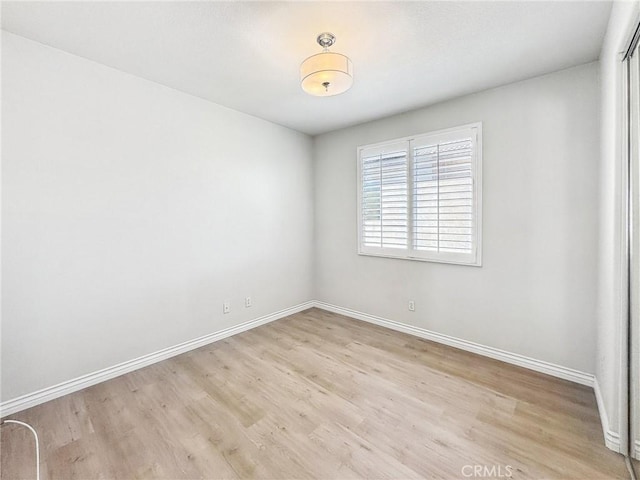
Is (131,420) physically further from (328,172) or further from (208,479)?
(328,172)

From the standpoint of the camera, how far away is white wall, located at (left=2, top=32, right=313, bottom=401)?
2.04m

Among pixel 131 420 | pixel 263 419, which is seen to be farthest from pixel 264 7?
pixel 131 420

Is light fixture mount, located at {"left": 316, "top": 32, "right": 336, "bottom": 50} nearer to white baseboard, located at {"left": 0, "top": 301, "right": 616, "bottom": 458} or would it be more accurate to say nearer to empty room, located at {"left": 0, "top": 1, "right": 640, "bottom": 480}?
empty room, located at {"left": 0, "top": 1, "right": 640, "bottom": 480}

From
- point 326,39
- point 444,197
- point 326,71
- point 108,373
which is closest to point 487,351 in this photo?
point 444,197

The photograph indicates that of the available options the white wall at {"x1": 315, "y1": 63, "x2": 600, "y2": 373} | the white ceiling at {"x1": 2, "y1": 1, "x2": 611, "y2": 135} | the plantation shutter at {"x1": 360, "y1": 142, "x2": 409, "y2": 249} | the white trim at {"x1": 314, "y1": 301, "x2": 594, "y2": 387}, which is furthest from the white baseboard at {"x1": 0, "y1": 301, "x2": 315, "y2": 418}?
the white ceiling at {"x1": 2, "y1": 1, "x2": 611, "y2": 135}

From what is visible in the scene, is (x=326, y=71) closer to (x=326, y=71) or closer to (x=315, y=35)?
(x=326, y=71)

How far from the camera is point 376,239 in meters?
3.67

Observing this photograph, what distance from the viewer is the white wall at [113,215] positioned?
6.70 feet

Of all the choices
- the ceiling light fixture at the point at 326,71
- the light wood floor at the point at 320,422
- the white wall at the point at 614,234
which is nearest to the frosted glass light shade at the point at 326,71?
the ceiling light fixture at the point at 326,71

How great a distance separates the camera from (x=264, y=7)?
1.72 metres

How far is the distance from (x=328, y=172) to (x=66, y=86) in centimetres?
289

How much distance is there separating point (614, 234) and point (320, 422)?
213cm

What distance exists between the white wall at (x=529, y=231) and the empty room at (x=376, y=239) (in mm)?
18

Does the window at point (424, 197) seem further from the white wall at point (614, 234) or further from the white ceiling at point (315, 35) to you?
the white wall at point (614, 234)
